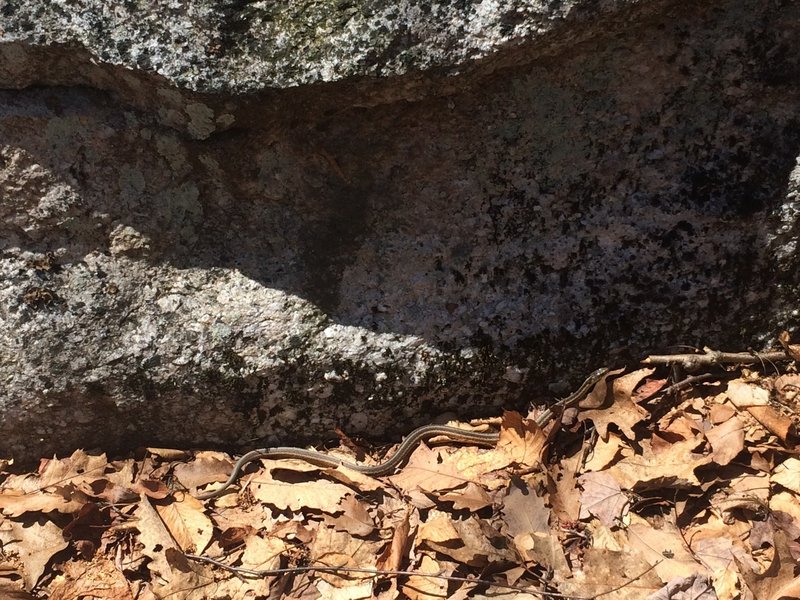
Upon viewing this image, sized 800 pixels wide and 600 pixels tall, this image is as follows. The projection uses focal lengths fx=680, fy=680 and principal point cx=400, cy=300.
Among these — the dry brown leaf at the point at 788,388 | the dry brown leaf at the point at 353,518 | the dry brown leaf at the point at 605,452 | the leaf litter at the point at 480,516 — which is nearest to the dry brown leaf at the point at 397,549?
the leaf litter at the point at 480,516

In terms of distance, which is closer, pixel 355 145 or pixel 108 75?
pixel 108 75

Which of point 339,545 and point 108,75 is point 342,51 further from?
point 339,545

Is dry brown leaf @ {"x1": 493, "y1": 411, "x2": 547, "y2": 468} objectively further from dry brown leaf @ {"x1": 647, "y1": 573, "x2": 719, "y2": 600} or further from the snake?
dry brown leaf @ {"x1": 647, "y1": 573, "x2": 719, "y2": 600}

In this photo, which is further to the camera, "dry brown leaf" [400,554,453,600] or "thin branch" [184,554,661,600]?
"dry brown leaf" [400,554,453,600]

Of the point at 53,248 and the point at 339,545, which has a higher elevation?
the point at 53,248

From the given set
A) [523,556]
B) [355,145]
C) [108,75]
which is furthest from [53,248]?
[523,556]

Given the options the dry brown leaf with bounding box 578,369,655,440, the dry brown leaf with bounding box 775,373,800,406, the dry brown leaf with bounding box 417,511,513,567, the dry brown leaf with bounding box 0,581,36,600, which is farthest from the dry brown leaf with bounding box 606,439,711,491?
the dry brown leaf with bounding box 0,581,36,600
